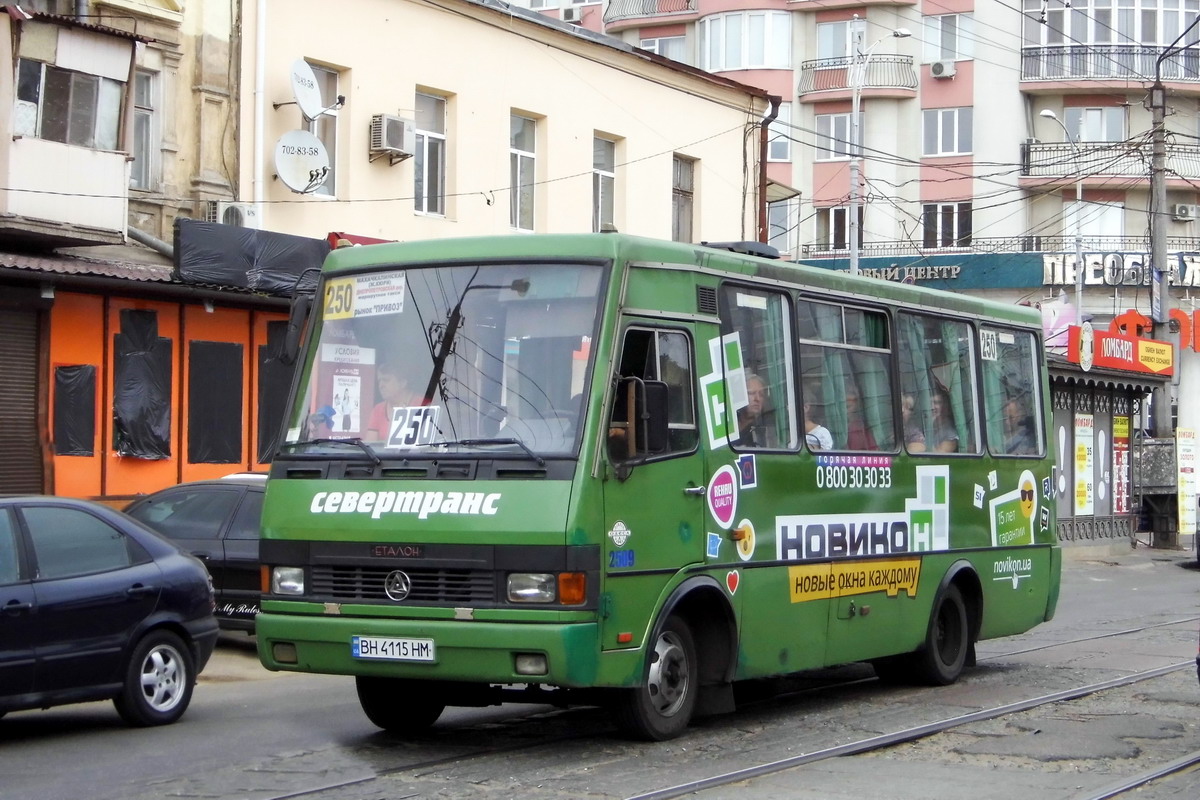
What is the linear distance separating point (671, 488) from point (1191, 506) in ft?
91.3

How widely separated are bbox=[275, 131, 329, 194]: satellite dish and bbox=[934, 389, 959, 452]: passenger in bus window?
1063cm

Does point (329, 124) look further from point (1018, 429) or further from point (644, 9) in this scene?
point (644, 9)

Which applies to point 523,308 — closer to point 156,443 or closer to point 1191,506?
point 156,443

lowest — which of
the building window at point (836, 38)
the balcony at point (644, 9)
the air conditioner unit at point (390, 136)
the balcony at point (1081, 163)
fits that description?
the air conditioner unit at point (390, 136)

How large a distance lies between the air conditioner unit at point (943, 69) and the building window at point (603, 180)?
2921 cm

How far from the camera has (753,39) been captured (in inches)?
2164

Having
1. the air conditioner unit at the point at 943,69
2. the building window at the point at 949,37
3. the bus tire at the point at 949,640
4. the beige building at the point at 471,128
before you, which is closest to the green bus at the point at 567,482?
the bus tire at the point at 949,640

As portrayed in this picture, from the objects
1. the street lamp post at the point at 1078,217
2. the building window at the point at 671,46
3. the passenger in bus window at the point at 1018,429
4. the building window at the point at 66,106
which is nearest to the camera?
the passenger in bus window at the point at 1018,429

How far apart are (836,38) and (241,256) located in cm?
3895

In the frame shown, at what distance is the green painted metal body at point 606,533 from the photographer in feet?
27.3

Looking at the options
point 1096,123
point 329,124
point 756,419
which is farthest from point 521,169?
point 1096,123

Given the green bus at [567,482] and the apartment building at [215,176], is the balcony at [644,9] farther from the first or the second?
the green bus at [567,482]

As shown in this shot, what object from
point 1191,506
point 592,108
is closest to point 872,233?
point 1191,506

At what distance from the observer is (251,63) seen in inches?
812
